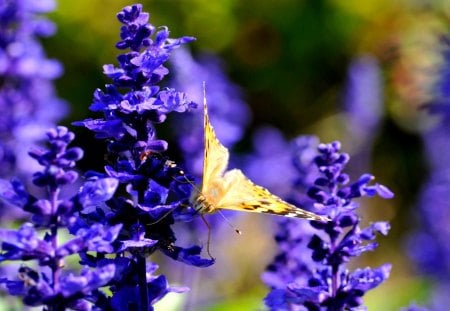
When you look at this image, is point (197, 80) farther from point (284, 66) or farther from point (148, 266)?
point (284, 66)

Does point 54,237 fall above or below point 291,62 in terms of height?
below

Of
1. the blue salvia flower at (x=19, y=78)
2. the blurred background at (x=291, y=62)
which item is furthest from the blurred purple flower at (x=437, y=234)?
the blurred background at (x=291, y=62)

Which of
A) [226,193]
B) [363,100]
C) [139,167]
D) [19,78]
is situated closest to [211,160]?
[226,193]

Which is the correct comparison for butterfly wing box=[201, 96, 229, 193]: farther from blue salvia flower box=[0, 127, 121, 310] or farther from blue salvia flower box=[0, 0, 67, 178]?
blue salvia flower box=[0, 0, 67, 178]

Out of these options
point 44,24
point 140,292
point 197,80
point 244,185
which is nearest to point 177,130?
point 197,80

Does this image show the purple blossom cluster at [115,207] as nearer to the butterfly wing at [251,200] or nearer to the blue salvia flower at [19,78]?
the butterfly wing at [251,200]

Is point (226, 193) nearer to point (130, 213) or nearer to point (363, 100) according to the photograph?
point (130, 213)
